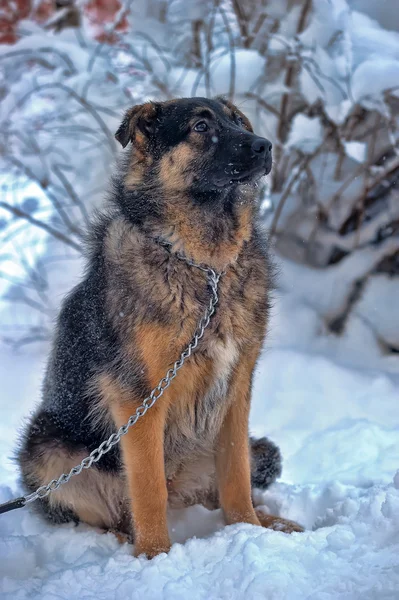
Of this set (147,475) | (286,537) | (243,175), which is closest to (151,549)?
(147,475)

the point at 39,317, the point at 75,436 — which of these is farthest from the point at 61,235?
the point at 75,436

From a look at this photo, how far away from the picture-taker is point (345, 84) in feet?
16.7

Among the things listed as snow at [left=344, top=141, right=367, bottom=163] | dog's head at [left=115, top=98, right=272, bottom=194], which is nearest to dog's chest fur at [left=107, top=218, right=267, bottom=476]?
dog's head at [left=115, top=98, right=272, bottom=194]

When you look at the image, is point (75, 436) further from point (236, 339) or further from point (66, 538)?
point (236, 339)

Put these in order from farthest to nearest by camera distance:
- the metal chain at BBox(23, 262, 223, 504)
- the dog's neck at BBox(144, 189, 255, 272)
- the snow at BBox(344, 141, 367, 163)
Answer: the snow at BBox(344, 141, 367, 163) → the dog's neck at BBox(144, 189, 255, 272) → the metal chain at BBox(23, 262, 223, 504)

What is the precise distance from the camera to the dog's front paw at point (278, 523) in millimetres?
3016

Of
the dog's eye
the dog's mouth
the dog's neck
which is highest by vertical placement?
the dog's eye

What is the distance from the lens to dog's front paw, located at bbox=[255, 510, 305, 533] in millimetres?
3016

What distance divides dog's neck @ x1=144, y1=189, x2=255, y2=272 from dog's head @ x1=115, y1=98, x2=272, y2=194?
9 cm

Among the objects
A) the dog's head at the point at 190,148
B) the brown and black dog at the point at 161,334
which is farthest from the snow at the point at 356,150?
the dog's head at the point at 190,148

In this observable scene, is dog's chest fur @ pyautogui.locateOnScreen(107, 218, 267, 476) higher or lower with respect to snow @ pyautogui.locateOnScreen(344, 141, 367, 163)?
lower

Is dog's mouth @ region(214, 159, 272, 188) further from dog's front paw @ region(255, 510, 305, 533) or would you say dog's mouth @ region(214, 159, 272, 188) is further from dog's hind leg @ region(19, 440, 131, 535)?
dog's front paw @ region(255, 510, 305, 533)

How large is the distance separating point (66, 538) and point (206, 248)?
1.52 m

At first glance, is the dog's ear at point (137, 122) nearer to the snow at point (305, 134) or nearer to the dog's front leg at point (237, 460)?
the dog's front leg at point (237, 460)
